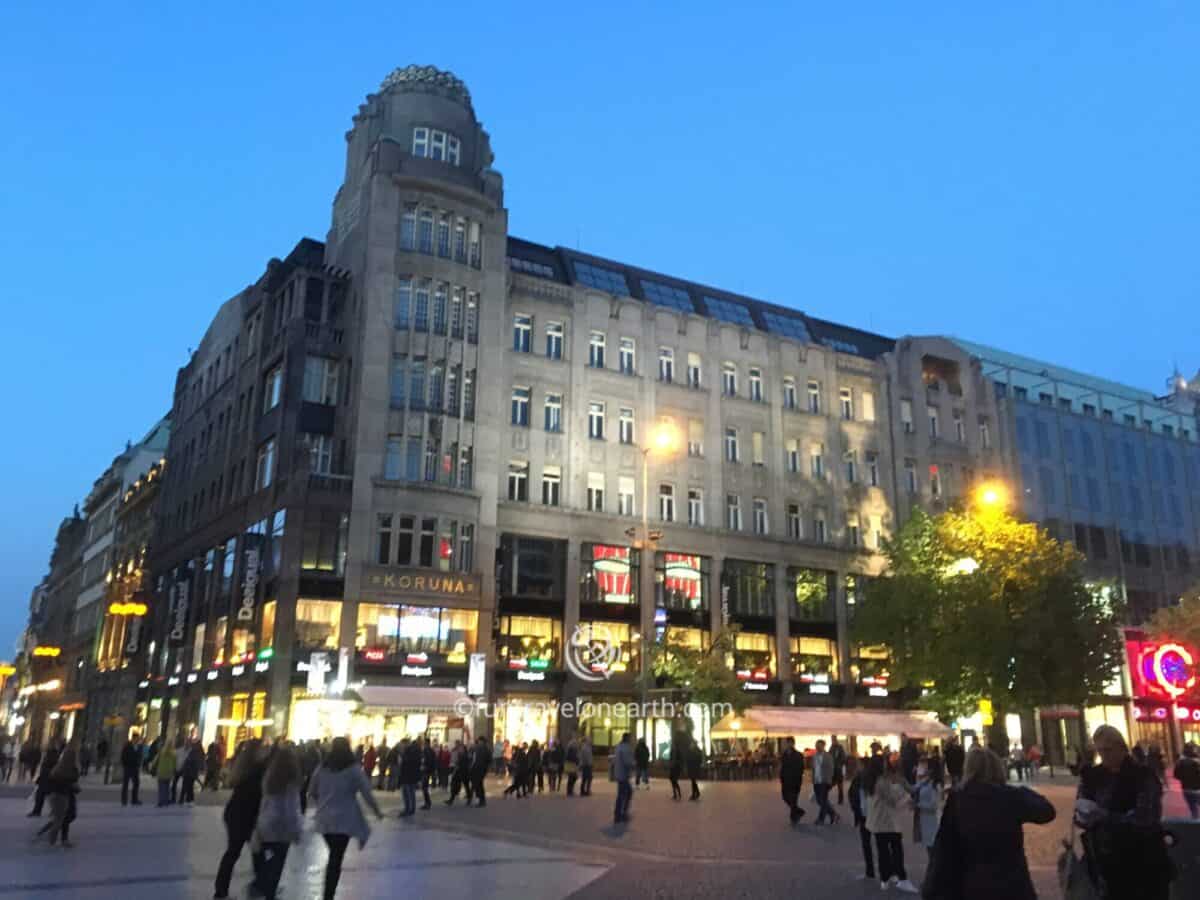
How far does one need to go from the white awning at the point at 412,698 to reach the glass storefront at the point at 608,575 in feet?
31.5

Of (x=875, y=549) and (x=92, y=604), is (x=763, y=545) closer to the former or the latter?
(x=875, y=549)

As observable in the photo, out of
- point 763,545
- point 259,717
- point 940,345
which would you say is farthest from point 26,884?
point 940,345

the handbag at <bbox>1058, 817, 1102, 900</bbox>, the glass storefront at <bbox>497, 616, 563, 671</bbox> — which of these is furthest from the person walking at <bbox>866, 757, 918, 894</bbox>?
the glass storefront at <bbox>497, 616, 563, 671</bbox>

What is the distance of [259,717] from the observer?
45.2 m

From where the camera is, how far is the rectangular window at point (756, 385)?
61125mm

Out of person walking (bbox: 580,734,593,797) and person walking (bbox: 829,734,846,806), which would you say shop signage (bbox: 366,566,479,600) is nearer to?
person walking (bbox: 580,734,593,797)

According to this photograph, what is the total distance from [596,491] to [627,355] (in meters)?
8.36

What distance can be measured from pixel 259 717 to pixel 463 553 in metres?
11.4

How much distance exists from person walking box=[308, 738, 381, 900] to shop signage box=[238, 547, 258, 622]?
3951 centimetres

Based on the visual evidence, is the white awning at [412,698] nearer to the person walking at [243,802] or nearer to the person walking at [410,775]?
the person walking at [410,775]

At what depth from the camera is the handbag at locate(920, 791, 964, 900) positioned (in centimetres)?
606

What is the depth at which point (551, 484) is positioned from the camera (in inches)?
2085

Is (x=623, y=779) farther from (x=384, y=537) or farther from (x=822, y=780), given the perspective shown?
(x=384, y=537)

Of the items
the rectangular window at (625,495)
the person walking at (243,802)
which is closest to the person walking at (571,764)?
the rectangular window at (625,495)
